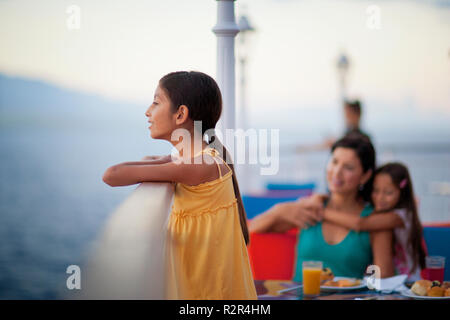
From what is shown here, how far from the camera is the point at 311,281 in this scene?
1.94 m

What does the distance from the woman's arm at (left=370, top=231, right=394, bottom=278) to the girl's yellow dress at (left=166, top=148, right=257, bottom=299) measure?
1135 millimetres

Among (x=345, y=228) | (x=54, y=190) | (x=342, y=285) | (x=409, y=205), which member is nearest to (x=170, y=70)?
(x=342, y=285)

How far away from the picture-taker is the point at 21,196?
30484 millimetres

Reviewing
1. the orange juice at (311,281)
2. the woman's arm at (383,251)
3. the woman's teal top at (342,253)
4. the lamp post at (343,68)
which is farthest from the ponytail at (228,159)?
the lamp post at (343,68)

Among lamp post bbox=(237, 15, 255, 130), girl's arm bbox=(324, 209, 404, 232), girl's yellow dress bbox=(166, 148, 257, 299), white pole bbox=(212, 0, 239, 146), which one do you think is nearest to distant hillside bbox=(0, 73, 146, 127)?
lamp post bbox=(237, 15, 255, 130)

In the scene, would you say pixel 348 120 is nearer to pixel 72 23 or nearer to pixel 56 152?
pixel 72 23

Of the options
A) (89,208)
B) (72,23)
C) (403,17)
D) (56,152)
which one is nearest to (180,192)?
(72,23)

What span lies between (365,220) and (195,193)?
1.25 m

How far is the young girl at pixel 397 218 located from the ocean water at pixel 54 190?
230 inches

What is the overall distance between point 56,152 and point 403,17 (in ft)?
91.8

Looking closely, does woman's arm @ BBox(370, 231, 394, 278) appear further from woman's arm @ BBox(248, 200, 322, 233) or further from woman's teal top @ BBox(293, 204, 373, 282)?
woman's arm @ BBox(248, 200, 322, 233)

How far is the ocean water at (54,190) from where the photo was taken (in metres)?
18.8

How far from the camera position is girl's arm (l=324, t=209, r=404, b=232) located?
241 centimetres

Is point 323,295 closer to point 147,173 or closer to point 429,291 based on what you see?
point 429,291
